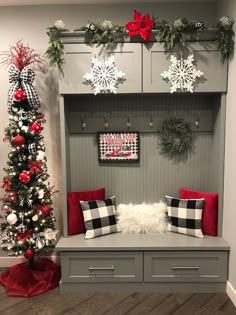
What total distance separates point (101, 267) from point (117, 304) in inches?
13.4

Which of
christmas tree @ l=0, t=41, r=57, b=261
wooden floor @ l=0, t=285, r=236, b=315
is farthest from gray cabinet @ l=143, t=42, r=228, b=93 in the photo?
wooden floor @ l=0, t=285, r=236, b=315

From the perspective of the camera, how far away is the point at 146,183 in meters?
3.17

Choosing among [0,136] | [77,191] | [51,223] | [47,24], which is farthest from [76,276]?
[47,24]

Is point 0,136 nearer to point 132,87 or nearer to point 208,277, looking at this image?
point 132,87

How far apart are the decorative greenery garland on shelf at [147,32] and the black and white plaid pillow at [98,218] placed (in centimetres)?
133

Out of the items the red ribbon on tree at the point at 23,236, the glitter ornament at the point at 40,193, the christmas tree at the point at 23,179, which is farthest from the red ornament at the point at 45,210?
the red ribbon on tree at the point at 23,236

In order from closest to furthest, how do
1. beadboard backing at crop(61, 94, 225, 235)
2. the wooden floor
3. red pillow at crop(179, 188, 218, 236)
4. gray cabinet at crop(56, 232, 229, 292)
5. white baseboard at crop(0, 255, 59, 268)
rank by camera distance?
1. the wooden floor
2. gray cabinet at crop(56, 232, 229, 292)
3. red pillow at crop(179, 188, 218, 236)
4. beadboard backing at crop(61, 94, 225, 235)
5. white baseboard at crop(0, 255, 59, 268)

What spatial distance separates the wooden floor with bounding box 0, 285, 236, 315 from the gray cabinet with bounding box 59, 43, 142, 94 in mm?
1865

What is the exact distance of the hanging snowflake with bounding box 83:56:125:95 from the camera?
105 inches

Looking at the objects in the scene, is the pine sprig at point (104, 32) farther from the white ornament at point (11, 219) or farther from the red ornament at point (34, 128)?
the white ornament at point (11, 219)

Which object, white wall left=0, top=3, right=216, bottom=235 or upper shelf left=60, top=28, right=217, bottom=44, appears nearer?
upper shelf left=60, top=28, right=217, bottom=44

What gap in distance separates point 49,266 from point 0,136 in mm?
1473

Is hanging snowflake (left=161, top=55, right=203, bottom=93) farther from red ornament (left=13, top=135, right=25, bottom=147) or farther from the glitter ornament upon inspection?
the glitter ornament

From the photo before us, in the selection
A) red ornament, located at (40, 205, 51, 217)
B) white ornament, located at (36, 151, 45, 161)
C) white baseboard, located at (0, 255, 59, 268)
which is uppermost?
white ornament, located at (36, 151, 45, 161)
